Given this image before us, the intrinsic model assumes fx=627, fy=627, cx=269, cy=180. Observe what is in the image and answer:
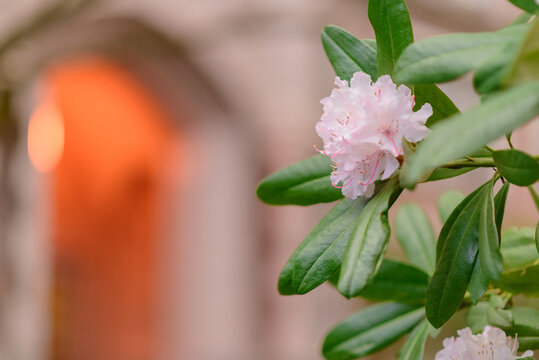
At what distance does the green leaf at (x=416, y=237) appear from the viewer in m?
0.66

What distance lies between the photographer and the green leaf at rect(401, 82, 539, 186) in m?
0.26

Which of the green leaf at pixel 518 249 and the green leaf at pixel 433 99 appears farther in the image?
the green leaf at pixel 518 249

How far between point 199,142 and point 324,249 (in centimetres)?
394

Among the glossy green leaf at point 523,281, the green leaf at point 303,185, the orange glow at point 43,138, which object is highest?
the orange glow at point 43,138

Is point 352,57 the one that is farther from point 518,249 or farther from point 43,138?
point 43,138

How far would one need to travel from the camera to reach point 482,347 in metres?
0.43

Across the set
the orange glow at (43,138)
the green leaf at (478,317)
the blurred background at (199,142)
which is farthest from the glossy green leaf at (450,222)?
the orange glow at (43,138)

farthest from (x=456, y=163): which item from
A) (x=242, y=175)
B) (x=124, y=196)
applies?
(x=124, y=196)

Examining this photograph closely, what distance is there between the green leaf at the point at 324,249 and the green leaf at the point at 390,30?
0.30ft

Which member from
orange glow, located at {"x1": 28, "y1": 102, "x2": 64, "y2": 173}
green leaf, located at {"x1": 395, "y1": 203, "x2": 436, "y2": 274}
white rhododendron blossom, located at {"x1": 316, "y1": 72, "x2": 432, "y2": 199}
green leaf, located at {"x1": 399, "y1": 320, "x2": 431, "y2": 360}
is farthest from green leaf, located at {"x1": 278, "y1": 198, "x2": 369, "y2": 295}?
orange glow, located at {"x1": 28, "y1": 102, "x2": 64, "y2": 173}

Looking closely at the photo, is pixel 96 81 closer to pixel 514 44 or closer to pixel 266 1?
pixel 266 1

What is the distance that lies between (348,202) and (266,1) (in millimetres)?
3609

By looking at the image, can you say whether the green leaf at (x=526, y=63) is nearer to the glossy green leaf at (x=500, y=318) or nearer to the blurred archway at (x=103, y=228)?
the glossy green leaf at (x=500, y=318)

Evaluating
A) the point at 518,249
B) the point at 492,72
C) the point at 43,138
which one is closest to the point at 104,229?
the point at 43,138
